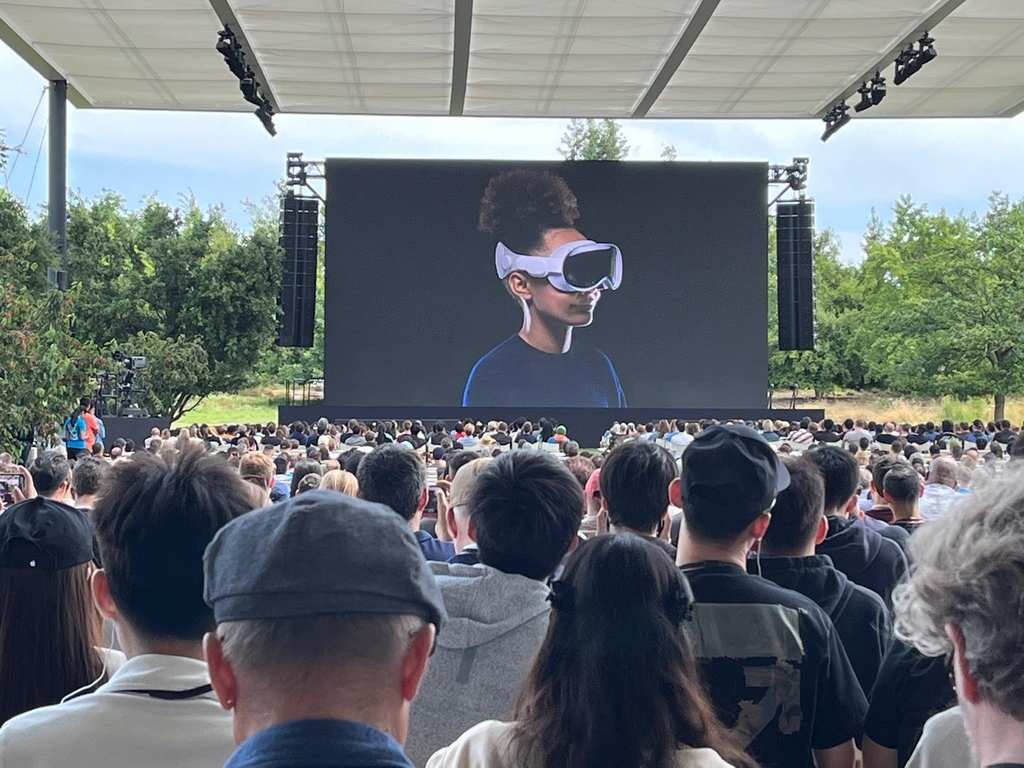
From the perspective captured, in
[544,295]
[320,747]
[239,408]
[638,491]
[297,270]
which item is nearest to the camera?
[320,747]

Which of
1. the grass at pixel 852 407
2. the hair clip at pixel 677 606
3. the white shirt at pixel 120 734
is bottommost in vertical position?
the white shirt at pixel 120 734

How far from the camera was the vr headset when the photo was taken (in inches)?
766

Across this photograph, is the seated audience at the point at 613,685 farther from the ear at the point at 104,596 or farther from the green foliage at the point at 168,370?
the green foliage at the point at 168,370

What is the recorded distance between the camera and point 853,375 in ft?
126

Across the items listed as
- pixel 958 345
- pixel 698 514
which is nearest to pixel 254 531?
pixel 698 514

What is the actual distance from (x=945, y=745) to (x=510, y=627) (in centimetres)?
80

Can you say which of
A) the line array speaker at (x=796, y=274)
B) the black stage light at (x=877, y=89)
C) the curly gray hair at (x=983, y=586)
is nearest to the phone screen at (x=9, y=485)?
the curly gray hair at (x=983, y=586)

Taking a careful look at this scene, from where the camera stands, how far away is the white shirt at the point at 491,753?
4.20ft

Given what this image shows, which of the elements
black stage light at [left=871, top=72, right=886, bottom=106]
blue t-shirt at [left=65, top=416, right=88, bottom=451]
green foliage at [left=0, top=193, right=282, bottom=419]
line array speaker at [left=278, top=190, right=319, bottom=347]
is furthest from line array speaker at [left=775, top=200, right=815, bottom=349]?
green foliage at [left=0, top=193, right=282, bottom=419]

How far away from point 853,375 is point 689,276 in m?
20.9

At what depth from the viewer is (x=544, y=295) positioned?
19469 millimetres

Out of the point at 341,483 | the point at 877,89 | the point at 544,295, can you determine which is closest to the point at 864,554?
the point at 341,483

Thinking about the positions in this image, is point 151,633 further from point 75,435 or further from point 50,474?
point 75,435

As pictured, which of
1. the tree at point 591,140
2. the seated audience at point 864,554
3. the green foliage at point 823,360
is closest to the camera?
the seated audience at point 864,554
